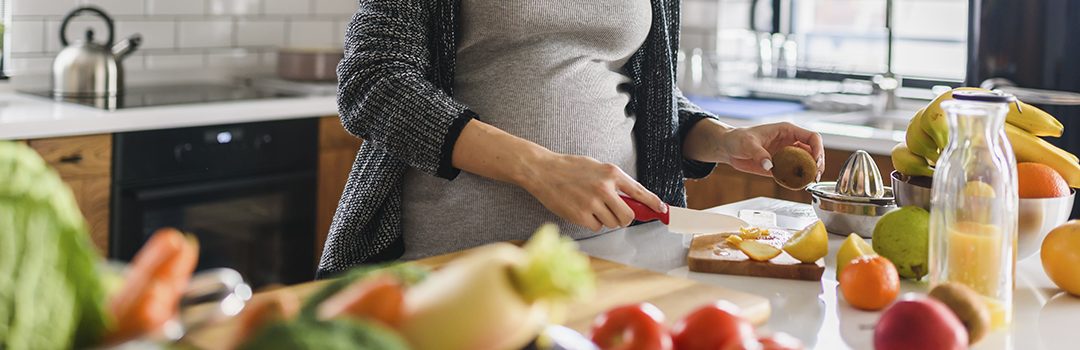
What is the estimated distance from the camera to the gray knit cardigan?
1.30 meters

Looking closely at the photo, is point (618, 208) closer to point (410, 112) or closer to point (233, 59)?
point (410, 112)

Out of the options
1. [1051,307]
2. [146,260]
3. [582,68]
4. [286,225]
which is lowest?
[286,225]

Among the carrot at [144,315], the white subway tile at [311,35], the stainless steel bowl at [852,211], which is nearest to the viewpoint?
the carrot at [144,315]

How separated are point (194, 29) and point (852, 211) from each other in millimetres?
2211

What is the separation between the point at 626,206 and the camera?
4.02 feet

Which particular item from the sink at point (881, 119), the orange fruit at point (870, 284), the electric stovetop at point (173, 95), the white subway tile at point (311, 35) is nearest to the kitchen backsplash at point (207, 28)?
the white subway tile at point (311, 35)

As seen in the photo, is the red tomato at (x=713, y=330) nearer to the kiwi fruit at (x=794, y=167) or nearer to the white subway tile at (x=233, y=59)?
the kiwi fruit at (x=794, y=167)

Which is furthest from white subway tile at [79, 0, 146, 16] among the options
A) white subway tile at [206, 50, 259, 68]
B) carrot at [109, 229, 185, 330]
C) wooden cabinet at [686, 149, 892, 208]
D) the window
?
carrot at [109, 229, 185, 330]

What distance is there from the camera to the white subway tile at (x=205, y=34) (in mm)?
3162

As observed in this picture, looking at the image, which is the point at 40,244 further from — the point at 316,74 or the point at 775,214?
the point at 316,74

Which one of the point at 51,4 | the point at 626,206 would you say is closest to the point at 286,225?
the point at 51,4

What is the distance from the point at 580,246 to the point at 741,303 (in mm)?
358

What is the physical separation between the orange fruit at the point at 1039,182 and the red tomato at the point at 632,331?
691 millimetres

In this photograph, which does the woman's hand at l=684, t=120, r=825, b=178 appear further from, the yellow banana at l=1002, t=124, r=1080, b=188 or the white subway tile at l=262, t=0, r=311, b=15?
the white subway tile at l=262, t=0, r=311, b=15
